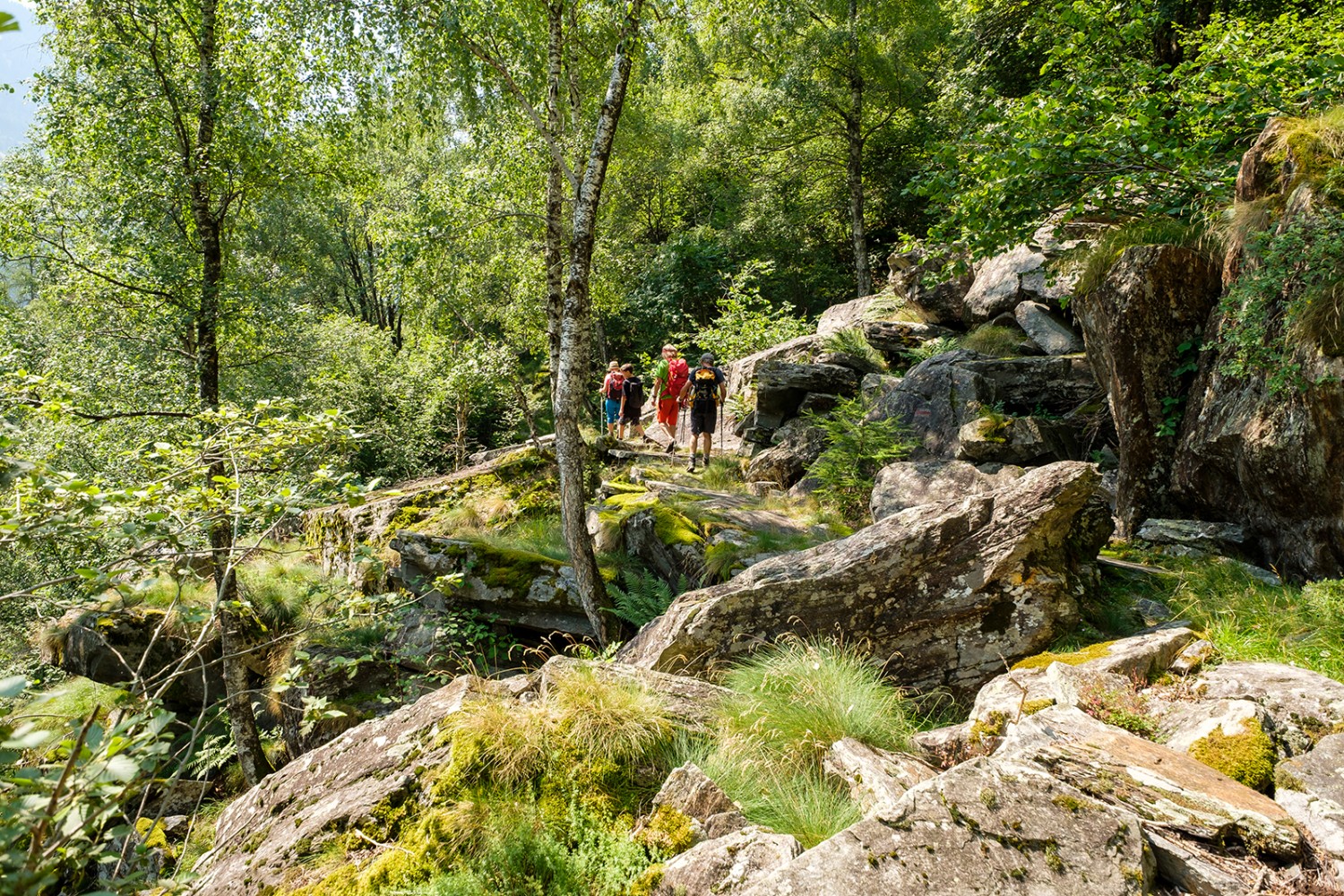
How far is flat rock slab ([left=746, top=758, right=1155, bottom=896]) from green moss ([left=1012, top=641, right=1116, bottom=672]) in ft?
7.49

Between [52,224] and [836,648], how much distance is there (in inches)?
464

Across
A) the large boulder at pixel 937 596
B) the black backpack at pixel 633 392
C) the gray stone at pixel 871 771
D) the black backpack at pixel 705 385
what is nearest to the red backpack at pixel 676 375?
the black backpack at pixel 705 385

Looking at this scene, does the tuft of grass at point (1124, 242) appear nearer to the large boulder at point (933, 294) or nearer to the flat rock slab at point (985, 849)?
the large boulder at point (933, 294)

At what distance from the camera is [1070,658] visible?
16.5ft

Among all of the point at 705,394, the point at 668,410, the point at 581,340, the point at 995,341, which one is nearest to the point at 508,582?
the point at 581,340

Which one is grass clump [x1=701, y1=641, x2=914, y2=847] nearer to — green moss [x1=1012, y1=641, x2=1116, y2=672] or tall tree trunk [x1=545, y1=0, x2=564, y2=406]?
green moss [x1=1012, y1=641, x2=1116, y2=672]

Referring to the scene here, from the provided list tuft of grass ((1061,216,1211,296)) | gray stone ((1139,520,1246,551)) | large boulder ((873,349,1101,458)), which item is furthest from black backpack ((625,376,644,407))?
gray stone ((1139,520,1246,551))

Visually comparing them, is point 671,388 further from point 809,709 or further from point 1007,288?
point 809,709

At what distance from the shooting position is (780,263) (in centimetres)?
2744

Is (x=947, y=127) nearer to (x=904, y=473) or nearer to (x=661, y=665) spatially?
(x=904, y=473)

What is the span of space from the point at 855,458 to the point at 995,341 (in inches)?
204

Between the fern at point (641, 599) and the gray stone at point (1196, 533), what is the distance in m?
5.31

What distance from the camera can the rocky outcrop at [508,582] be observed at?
930cm

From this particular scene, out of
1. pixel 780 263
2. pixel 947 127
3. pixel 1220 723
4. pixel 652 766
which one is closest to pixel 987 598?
pixel 1220 723
